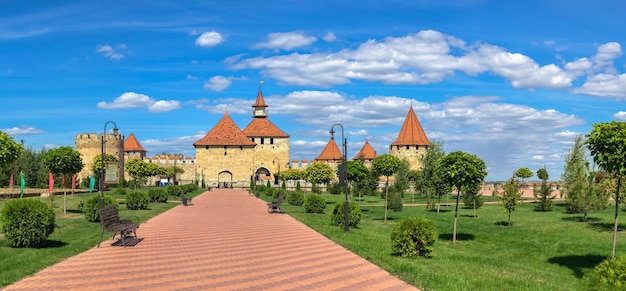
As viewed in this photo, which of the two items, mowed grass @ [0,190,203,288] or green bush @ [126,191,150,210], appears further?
green bush @ [126,191,150,210]

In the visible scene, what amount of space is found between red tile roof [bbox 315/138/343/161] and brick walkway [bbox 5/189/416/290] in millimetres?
68664

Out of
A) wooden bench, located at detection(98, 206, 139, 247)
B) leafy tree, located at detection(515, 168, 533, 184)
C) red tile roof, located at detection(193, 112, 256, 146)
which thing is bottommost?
wooden bench, located at detection(98, 206, 139, 247)

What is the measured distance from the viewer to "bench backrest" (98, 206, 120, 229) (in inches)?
512

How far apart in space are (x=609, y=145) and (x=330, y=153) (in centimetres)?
7490

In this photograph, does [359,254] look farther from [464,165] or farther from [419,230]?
[464,165]

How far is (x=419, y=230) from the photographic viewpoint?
11508 millimetres

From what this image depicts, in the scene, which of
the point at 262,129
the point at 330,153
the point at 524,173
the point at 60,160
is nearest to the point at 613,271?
the point at 60,160

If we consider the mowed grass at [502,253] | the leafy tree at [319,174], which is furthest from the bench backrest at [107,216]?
the leafy tree at [319,174]

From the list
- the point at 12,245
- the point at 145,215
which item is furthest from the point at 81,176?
the point at 12,245

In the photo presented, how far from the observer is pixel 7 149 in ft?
52.6

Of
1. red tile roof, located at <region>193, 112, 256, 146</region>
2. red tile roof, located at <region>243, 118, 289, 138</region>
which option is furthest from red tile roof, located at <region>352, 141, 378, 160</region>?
red tile roof, located at <region>193, 112, 256, 146</region>

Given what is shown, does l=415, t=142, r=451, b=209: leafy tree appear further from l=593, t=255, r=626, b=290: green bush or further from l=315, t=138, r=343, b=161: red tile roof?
l=315, t=138, r=343, b=161: red tile roof

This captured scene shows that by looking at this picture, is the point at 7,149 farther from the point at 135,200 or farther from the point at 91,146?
the point at 91,146

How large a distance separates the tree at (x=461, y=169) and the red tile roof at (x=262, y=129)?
2651 inches
